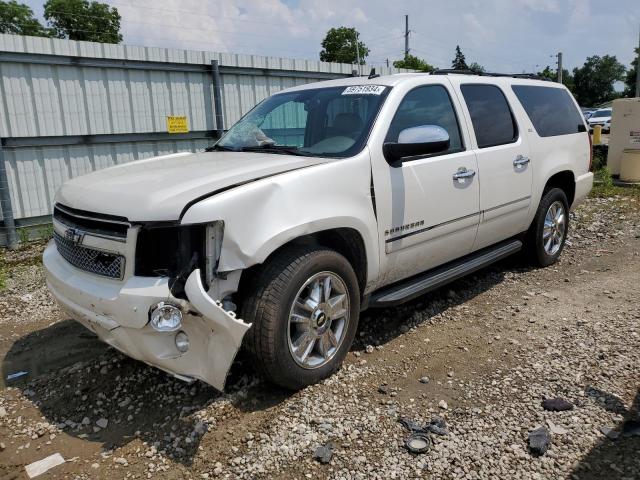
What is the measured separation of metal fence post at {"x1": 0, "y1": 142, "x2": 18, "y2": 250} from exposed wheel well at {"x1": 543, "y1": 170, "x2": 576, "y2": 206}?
648 centimetres

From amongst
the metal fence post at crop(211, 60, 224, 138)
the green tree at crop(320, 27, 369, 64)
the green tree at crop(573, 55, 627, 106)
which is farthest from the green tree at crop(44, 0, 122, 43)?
the green tree at crop(573, 55, 627, 106)

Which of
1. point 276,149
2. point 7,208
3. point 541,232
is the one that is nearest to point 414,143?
point 276,149

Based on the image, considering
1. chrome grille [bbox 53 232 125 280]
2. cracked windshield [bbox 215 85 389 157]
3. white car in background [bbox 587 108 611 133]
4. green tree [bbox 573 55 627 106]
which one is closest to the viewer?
chrome grille [bbox 53 232 125 280]

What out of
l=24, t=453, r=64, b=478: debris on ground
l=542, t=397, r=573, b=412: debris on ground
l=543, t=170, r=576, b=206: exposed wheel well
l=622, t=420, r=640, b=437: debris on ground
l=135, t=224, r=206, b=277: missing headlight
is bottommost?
l=24, t=453, r=64, b=478: debris on ground

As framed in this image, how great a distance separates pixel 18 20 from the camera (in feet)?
→ 180

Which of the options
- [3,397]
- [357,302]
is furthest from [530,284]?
[3,397]

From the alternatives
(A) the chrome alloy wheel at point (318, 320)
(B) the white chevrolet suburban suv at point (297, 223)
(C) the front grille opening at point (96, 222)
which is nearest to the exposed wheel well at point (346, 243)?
(B) the white chevrolet suburban suv at point (297, 223)

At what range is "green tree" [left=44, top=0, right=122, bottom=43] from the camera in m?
54.4

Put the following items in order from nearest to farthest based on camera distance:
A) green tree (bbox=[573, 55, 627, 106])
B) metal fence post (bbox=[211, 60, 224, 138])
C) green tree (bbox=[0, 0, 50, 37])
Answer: metal fence post (bbox=[211, 60, 224, 138]), green tree (bbox=[0, 0, 50, 37]), green tree (bbox=[573, 55, 627, 106])

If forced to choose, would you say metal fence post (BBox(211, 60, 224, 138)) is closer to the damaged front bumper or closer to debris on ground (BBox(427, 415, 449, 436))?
the damaged front bumper

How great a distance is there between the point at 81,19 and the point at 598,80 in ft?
225

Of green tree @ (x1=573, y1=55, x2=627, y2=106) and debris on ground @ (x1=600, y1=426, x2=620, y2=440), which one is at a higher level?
green tree @ (x1=573, y1=55, x2=627, y2=106)

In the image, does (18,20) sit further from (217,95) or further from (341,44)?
(217,95)

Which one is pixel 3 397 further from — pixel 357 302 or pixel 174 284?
pixel 357 302
